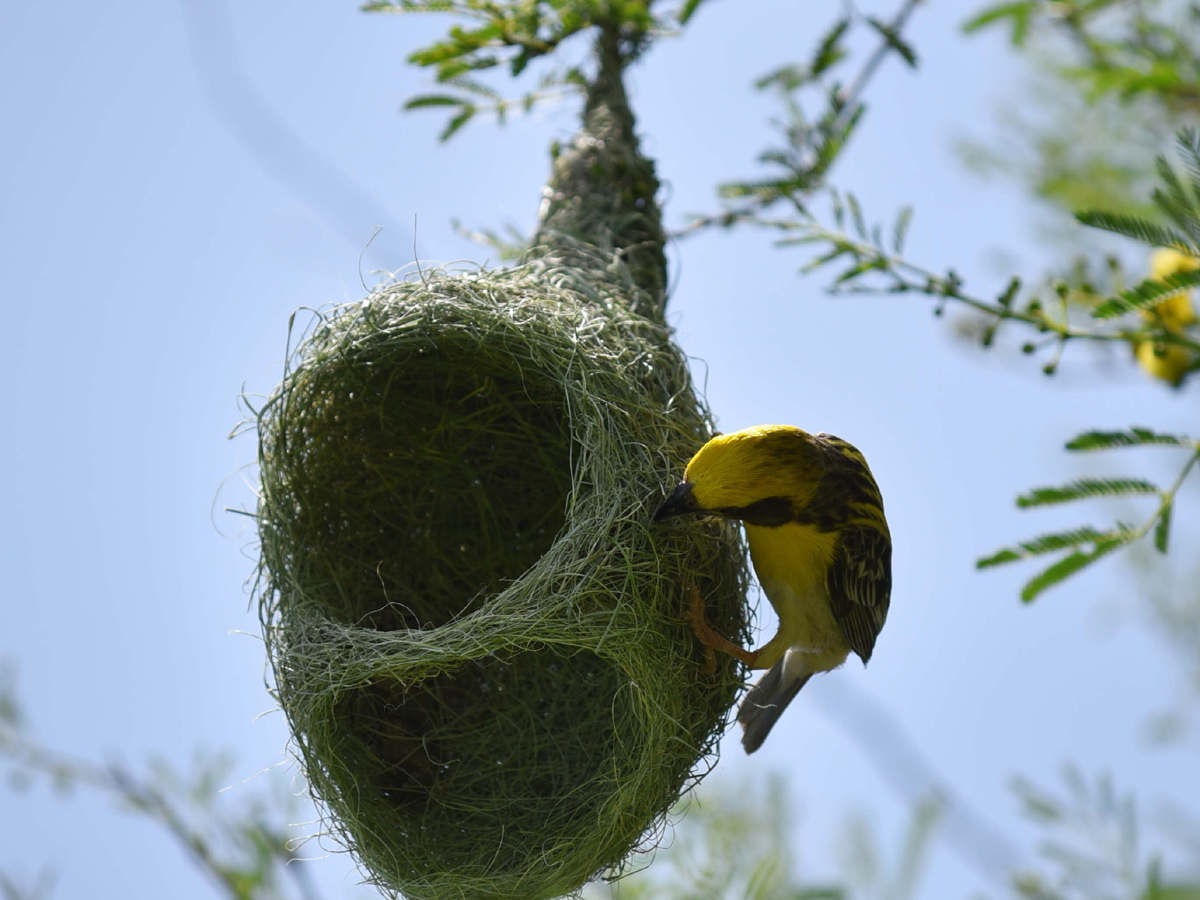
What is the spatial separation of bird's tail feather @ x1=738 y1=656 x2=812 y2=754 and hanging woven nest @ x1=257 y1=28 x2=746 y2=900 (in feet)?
0.33

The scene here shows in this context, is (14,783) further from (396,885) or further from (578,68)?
(578,68)

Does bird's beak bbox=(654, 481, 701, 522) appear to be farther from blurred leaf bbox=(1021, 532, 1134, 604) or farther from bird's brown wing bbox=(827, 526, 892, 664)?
blurred leaf bbox=(1021, 532, 1134, 604)

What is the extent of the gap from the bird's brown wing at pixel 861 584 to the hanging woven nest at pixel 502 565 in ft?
0.57

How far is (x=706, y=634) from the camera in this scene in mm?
1812

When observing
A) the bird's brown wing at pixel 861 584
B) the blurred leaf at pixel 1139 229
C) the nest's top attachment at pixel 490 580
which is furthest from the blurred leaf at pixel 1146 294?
the nest's top attachment at pixel 490 580

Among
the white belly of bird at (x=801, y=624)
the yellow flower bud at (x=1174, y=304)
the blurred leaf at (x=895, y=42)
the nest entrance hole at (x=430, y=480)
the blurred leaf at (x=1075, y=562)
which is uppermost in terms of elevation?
the blurred leaf at (x=895, y=42)

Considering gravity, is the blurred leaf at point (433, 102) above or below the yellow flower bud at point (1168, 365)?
above

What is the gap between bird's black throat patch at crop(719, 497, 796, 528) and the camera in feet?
5.77

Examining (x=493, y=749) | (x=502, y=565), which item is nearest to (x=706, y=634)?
(x=493, y=749)

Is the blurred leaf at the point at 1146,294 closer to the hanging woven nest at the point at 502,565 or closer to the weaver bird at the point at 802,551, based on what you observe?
the weaver bird at the point at 802,551

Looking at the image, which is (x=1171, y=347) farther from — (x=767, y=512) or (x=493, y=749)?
(x=493, y=749)

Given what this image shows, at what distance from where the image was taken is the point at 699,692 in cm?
187

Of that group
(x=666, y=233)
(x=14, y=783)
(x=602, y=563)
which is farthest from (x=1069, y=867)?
(x=14, y=783)

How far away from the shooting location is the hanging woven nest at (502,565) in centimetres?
174
